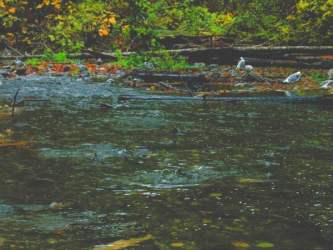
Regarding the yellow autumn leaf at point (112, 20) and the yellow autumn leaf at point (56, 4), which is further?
the yellow autumn leaf at point (56, 4)

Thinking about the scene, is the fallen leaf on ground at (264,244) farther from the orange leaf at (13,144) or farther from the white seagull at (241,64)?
the white seagull at (241,64)

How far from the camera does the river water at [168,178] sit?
329 centimetres

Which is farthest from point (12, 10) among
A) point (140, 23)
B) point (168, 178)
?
point (168, 178)

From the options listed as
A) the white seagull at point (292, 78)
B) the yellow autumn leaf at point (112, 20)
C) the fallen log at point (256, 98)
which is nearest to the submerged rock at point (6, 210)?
the fallen log at point (256, 98)

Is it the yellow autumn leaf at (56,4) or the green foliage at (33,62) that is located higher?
the yellow autumn leaf at (56,4)

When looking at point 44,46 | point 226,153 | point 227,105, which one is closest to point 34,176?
point 226,153

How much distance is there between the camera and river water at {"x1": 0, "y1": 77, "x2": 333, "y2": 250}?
10.8ft

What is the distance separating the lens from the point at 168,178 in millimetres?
4457

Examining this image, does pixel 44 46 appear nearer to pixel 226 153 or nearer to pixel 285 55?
pixel 285 55

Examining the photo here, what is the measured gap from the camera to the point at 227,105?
27.2ft

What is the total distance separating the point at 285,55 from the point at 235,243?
34.8ft

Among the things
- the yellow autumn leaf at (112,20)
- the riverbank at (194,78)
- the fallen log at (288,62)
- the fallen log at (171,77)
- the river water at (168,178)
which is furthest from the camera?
the yellow autumn leaf at (112,20)

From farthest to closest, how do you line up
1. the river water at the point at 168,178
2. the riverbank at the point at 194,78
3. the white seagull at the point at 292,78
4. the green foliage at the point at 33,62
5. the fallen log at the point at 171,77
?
the green foliage at the point at 33,62, the white seagull at the point at 292,78, the fallen log at the point at 171,77, the riverbank at the point at 194,78, the river water at the point at 168,178

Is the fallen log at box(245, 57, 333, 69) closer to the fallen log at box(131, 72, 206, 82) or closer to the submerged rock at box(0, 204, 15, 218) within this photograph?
the fallen log at box(131, 72, 206, 82)
